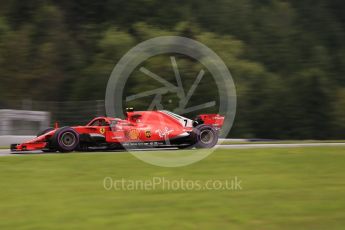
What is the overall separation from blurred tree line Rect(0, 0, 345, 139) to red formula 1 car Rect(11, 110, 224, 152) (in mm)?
23188

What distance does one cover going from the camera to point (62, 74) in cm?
4788

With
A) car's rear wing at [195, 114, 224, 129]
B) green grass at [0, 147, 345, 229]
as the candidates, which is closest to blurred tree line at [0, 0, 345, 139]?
car's rear wing at [195, 114, 224, 129]

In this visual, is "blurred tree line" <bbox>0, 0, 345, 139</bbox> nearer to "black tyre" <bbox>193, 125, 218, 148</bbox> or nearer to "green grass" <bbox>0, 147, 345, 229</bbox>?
"black tyre" <bbox>193, 125, 218, 148</bbox>

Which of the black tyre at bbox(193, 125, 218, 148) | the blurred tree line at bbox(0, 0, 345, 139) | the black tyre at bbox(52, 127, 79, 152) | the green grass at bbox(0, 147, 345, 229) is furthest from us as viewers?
the blurred tree line at bbox(0, 0, 345, 139)

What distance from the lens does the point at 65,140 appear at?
16953 millimetres

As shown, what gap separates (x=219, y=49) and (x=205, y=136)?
30.3 m

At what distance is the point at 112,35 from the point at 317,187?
3612 cm

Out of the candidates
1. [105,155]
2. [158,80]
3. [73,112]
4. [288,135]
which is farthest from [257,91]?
[105,155]

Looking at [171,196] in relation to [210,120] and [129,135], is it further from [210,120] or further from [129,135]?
[210,120]

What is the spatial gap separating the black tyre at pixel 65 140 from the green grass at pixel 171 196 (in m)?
2.58

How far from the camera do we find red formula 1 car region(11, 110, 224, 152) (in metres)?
17.0

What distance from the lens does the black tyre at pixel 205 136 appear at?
17594 millimetres

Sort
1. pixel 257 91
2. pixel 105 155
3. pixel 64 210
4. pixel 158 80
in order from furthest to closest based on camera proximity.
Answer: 1. pixel 257 91
2. pixel 158 80
3. pixel 105 155
4. pixel 64 210

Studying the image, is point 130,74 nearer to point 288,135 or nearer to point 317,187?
point 288,135
